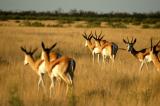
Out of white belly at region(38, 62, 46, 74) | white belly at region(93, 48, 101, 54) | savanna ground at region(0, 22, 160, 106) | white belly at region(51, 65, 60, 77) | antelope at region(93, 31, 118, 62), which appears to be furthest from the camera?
white belly at region(93, 48, 101, 54)

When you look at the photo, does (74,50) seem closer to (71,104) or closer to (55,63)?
(55,63)

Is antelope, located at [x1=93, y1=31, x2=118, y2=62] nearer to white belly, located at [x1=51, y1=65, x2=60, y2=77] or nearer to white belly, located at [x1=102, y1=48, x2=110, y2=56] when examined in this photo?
white belly, located at [x1=102, y1=48, x2=110, y2=56]

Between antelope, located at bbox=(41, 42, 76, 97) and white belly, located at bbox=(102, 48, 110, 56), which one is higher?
antelope, located at bbox=(41, 42, 76, 97)

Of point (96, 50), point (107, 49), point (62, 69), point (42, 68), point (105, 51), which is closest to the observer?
point (62, 69)

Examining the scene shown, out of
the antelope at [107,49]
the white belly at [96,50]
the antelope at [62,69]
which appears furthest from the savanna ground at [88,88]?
the white belly at [96,50]

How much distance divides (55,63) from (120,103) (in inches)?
76.2

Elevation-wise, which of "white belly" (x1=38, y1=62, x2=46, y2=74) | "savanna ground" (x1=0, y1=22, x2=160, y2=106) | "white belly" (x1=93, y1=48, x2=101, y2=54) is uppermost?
"white belly" (x1=38, y1=62, x2=46, y2=74)

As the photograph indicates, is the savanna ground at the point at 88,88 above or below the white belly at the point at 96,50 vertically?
above

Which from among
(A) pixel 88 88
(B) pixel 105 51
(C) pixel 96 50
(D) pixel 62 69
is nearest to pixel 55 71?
(D) pixel 62 69

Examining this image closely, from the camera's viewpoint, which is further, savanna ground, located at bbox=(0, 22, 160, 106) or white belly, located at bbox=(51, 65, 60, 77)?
white belly, located at bbox=(51, 65, 60, 77)

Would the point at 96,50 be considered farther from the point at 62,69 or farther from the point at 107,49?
the point at 62,69

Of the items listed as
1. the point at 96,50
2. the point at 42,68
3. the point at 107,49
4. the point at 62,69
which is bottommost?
the point at 96,50

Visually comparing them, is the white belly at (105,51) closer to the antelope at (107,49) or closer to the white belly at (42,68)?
the antelope at (107,49)

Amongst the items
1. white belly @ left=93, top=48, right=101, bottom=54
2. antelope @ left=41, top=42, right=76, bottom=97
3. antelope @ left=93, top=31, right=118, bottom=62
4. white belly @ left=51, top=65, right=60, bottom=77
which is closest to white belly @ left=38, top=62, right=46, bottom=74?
antelope @ left=41, top=42, right=76, bottom=97
